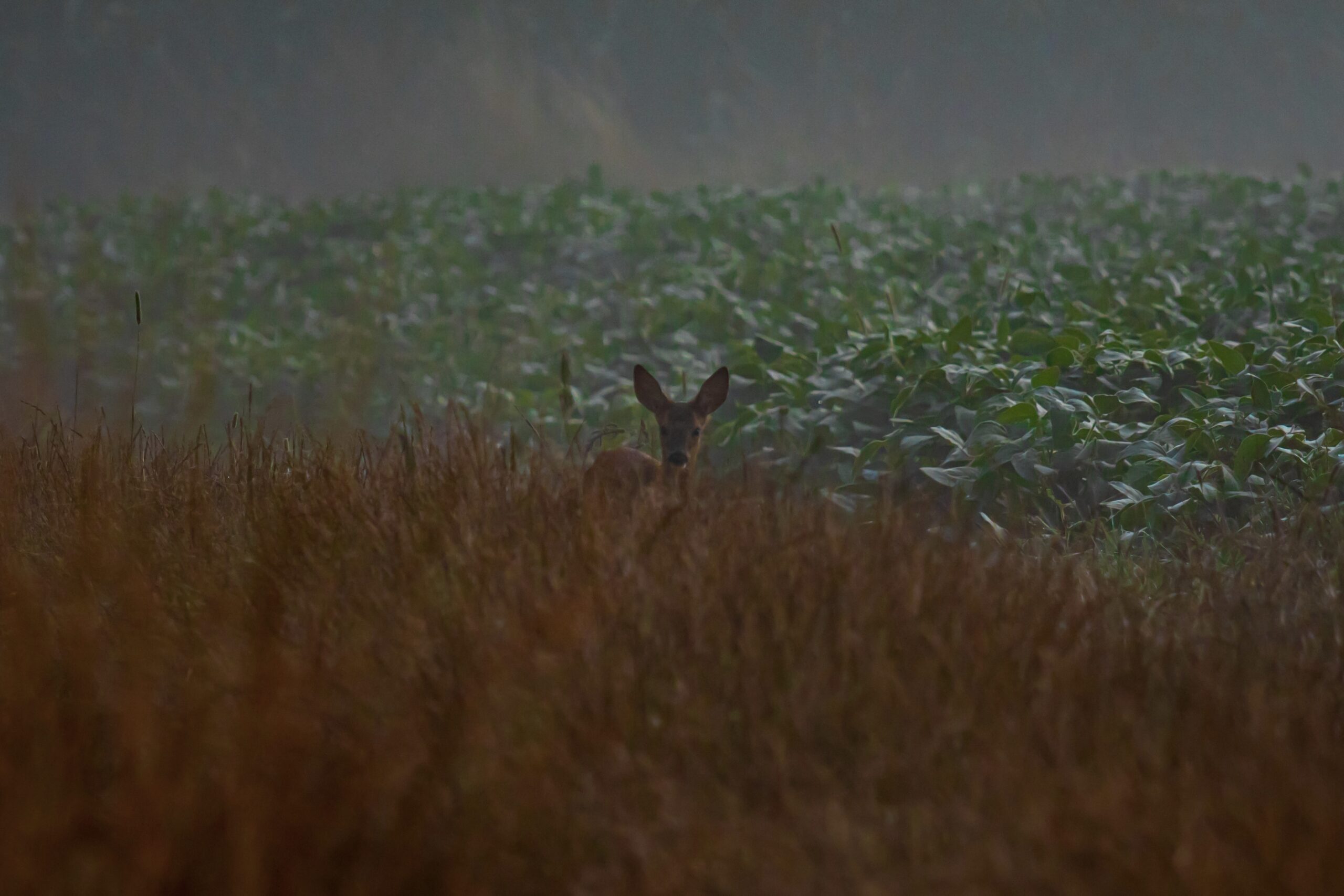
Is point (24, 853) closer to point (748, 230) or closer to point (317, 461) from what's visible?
point (317, 461)

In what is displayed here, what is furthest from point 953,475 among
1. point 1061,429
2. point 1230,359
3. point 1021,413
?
point 1230,359

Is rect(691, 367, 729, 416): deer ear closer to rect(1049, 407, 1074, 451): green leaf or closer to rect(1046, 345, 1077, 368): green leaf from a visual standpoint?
rect(1049, 407, 1074, 451): green leaf

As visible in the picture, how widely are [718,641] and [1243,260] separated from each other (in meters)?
10.0

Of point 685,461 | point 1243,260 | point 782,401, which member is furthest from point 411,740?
point 1243,260

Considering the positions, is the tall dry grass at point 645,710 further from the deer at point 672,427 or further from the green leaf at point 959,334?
the green leaf at point 959,334

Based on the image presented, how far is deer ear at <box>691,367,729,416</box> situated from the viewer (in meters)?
6.21

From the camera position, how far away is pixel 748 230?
15547 millimetres

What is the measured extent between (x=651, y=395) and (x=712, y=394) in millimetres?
299

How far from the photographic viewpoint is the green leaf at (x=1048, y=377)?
704 cm

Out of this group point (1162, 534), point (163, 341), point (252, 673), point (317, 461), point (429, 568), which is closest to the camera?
point (252, 673)

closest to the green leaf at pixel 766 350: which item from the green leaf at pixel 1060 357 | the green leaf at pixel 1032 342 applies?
the green leaf at pixel 1032 342

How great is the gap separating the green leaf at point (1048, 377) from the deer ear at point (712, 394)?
74.2 inches

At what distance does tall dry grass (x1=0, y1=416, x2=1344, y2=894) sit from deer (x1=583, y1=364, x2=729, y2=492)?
1076 mm

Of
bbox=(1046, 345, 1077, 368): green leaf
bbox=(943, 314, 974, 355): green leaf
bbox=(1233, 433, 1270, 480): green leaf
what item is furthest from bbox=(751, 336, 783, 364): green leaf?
bbox=(1233, 433, 1270, 480): green leaf
